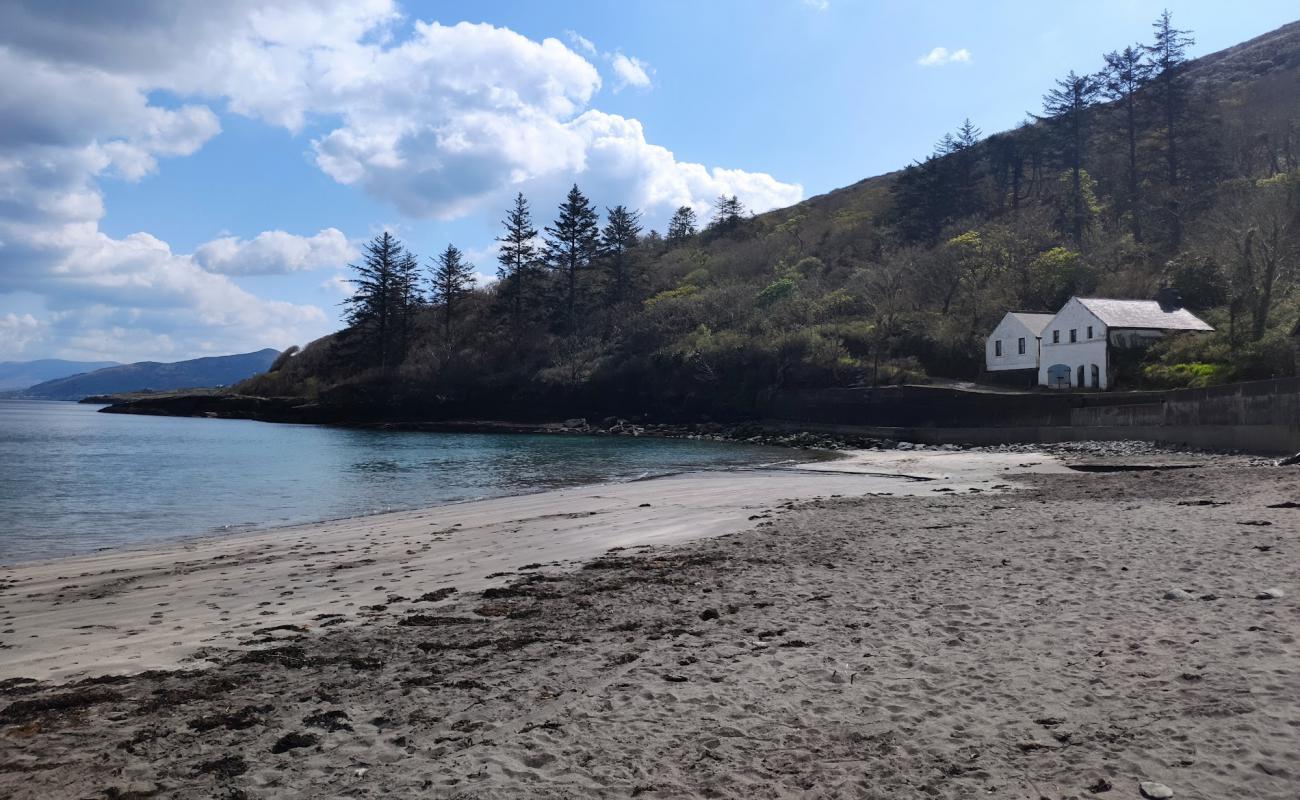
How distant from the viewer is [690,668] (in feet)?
19.6

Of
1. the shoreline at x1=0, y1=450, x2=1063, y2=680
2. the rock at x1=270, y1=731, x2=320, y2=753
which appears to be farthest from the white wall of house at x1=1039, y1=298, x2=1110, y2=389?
the rock at x1=270, y1=731, x2=320, y2=753

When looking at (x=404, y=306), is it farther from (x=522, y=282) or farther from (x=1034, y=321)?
(x=1034, y=321)

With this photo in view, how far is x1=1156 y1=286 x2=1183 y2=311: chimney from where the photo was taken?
4290 cm

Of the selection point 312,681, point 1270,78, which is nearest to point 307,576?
point 312,681

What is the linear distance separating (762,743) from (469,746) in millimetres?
1796

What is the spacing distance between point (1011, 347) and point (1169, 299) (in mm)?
8545

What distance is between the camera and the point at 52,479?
2548cm

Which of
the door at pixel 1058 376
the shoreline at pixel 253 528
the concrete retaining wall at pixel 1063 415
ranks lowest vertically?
the shoreline at pixel 253 528

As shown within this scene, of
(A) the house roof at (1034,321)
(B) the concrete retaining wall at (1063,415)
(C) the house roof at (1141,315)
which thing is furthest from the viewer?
(A) the house roof at (1034,321)

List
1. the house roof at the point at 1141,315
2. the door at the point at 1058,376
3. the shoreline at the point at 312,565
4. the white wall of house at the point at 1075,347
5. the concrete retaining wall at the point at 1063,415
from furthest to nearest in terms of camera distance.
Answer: the door at the point at 1058,376
the house roof at the point at 1141,315
the white wall of house at the point at 1075,347
the concrete retaining wall at the point at 1063,415
the shoreline at the point at 312,565

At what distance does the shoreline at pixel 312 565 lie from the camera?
24.6 feet

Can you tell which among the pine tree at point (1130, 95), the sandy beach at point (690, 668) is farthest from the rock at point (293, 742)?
the pine tree at point (1130, 95)

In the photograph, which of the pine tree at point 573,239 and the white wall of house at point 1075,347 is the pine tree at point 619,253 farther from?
the white wall of house at point 1075,347

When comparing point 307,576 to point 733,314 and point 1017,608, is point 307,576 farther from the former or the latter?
point 733,314
